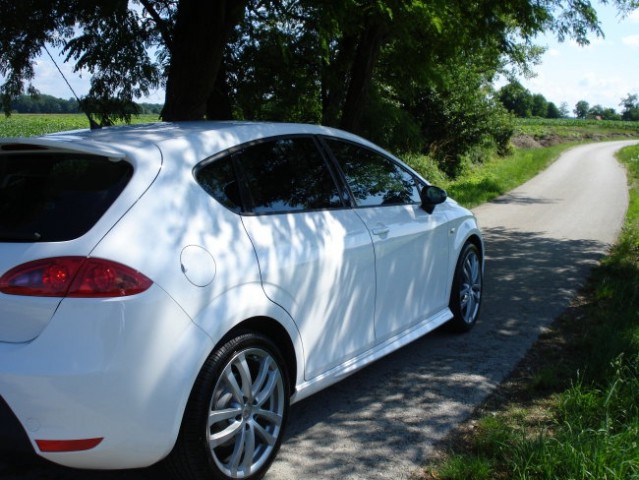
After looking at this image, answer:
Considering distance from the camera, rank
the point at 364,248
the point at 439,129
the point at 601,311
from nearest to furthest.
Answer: the point at 364,248 < the point at 601,311 < the point at 439,129

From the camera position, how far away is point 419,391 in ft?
15.0

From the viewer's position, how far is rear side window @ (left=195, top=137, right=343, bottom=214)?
3.41m

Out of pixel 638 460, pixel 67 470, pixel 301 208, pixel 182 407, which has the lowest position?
pixel 67 470

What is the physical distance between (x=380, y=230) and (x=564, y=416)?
61.3 inches

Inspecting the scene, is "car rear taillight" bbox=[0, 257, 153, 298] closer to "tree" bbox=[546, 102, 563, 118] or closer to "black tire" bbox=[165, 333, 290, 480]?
"black tire" bbox=[165, 333, 290, 480]

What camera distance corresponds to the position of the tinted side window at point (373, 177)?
4438mm

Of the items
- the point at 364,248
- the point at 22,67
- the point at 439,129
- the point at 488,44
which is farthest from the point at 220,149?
the point at 439,129

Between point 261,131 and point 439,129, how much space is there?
895 inches

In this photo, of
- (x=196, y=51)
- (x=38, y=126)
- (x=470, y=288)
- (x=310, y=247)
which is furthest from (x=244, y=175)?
(x=38, y=126)

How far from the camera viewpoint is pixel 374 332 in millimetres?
4297

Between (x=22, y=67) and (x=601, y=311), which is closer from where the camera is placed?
(x=601, y=311)

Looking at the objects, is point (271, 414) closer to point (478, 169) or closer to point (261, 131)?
point (261, 131)

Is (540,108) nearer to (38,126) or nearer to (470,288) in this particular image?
(38,126)

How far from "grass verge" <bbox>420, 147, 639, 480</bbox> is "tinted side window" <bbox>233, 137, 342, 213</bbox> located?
5.20ft
